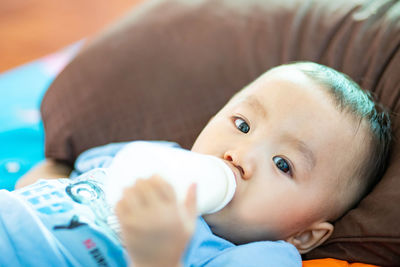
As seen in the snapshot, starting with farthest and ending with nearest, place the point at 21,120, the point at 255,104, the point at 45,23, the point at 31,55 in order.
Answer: the point at 45,23 → the point at 31,55 → the point at 21,120 → the point at 255,104

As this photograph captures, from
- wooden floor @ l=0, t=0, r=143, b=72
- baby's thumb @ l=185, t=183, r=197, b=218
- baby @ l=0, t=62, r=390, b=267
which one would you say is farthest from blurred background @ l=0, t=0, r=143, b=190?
baby's thumb @ l=185, t=183, r=197, b=218

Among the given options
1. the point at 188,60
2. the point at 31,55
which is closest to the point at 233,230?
the point at 188,60

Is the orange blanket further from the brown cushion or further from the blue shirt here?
the brown cushion

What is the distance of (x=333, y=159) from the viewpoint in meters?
0.93

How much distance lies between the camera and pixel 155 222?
1.91ft

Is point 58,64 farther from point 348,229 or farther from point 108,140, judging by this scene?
point 348,229

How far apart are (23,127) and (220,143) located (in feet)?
2.31

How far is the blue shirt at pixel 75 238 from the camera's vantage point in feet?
2.56

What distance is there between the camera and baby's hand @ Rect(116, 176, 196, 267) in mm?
583

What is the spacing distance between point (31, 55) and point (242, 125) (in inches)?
65.1

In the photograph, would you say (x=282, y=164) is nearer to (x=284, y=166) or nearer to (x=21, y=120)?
(x=284, y=166)

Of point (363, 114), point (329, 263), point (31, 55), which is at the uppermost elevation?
point (363, 114)

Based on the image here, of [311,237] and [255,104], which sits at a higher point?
[255,104]

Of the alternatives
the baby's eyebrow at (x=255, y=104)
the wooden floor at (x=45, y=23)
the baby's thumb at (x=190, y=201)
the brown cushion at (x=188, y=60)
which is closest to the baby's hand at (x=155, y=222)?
the baby's thumb at (x=190, y=201)
